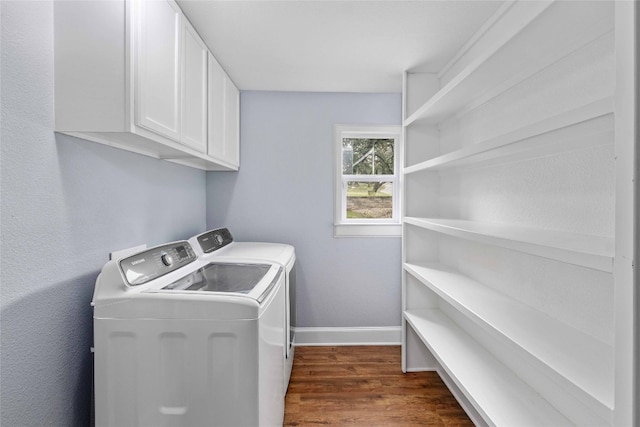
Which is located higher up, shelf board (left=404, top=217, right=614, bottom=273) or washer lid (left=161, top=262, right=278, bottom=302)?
shelf board (left=404, top=217, right=614, bottom=273)

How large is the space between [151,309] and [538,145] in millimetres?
1468

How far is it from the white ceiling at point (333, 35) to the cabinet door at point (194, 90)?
0.35 ft

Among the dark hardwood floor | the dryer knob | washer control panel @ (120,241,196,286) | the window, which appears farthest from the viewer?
the window

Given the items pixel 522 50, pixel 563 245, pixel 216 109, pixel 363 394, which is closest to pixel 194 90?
pixel 216 109

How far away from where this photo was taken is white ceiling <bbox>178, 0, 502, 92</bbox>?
1.55 metres

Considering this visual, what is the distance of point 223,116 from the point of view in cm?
224

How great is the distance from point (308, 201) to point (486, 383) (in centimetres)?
→ 183

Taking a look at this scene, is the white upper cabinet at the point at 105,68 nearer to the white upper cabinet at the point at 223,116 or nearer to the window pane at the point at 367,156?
the white upper cabinet at the point at 223,116

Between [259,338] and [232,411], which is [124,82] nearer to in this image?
[259,338]

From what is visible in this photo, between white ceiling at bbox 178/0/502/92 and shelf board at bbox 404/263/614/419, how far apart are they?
57.1 inches

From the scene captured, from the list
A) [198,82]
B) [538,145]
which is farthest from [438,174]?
[198,82]

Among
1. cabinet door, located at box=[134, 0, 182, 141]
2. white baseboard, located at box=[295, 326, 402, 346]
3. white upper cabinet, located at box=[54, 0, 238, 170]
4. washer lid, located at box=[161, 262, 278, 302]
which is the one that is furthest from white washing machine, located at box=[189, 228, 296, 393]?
white upper cabinet, located at box=[54, 0, 238, 170]

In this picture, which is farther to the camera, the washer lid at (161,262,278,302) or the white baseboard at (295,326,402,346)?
the white baseboard at (295,326,402,346)

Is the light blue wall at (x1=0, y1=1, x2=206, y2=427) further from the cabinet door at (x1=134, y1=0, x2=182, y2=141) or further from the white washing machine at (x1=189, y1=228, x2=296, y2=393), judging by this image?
the white washing machine at (x1=189, y1=228, x2=296, y2=393)
